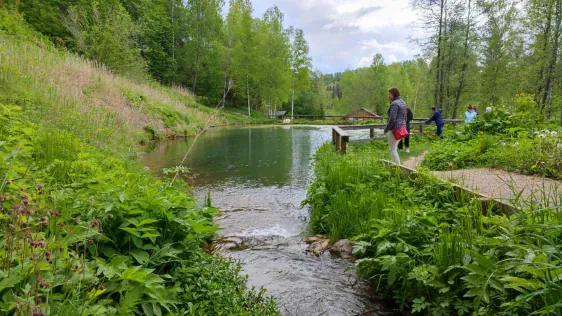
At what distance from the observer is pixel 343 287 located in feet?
→ 10.1

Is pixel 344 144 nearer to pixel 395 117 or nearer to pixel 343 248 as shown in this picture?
pixel 395 117

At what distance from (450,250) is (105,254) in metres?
2.69

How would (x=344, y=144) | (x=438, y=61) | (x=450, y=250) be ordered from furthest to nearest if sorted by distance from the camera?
(x=438, y=61) → (x=344, y=144) → (x=450, y=250)

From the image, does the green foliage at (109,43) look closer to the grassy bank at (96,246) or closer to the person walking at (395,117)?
the grassy bank at (96,246)

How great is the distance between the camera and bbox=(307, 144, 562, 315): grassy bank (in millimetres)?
1819

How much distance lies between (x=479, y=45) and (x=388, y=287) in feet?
99.9

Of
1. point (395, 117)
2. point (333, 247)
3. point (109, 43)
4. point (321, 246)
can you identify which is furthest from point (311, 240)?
point (109, 43)

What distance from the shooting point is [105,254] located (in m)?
2.13

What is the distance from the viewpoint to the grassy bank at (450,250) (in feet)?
5.97

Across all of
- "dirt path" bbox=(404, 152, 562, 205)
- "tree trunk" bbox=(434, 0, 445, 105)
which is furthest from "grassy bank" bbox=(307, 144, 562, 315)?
"tree trunk" bbox=(434, 0, 445, 105)

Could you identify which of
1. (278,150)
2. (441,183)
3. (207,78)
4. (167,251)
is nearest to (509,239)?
(441,183)

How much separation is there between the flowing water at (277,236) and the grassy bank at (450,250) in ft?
1.26

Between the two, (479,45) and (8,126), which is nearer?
(8,126)

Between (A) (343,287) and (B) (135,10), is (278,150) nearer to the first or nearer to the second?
(A) (343,287)
